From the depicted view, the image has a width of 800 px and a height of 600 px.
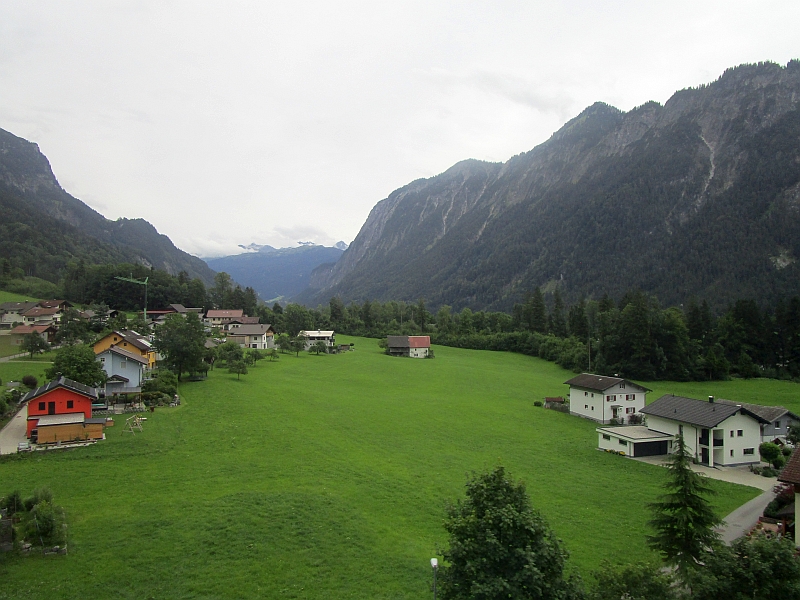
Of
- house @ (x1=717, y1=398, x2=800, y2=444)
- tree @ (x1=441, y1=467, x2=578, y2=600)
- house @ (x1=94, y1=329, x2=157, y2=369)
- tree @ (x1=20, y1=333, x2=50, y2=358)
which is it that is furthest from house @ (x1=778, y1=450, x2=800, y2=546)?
tree @ (x1=20, y1=333, x2=50, y2=358)

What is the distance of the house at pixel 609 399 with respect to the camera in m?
45.9

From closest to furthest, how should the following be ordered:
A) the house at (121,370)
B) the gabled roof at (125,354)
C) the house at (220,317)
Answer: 1. the house at (121,370)
2. the gabled roof at (125,354)
3. the house at (220,317)

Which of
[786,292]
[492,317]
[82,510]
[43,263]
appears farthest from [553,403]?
[43,263]

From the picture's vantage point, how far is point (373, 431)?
119 ft

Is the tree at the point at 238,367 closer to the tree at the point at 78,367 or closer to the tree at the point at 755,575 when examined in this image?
the tree at the point at 78,367

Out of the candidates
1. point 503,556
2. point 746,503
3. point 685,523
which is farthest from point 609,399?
point 503,556

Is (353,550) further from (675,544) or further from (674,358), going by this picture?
(674,358)

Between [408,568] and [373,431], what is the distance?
19347mm

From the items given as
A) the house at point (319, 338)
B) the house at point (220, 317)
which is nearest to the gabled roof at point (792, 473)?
the house at point (319, 338)

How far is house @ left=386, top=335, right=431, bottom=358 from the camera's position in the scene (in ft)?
301

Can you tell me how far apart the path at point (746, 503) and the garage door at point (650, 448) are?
0.50 meters

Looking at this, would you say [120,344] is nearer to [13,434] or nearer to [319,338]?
[13,434]

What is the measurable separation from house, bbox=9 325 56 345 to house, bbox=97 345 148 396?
94.5 ft

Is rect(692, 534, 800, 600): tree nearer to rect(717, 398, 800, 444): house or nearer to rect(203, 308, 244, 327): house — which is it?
rect(717, 398, 800, 444): house
